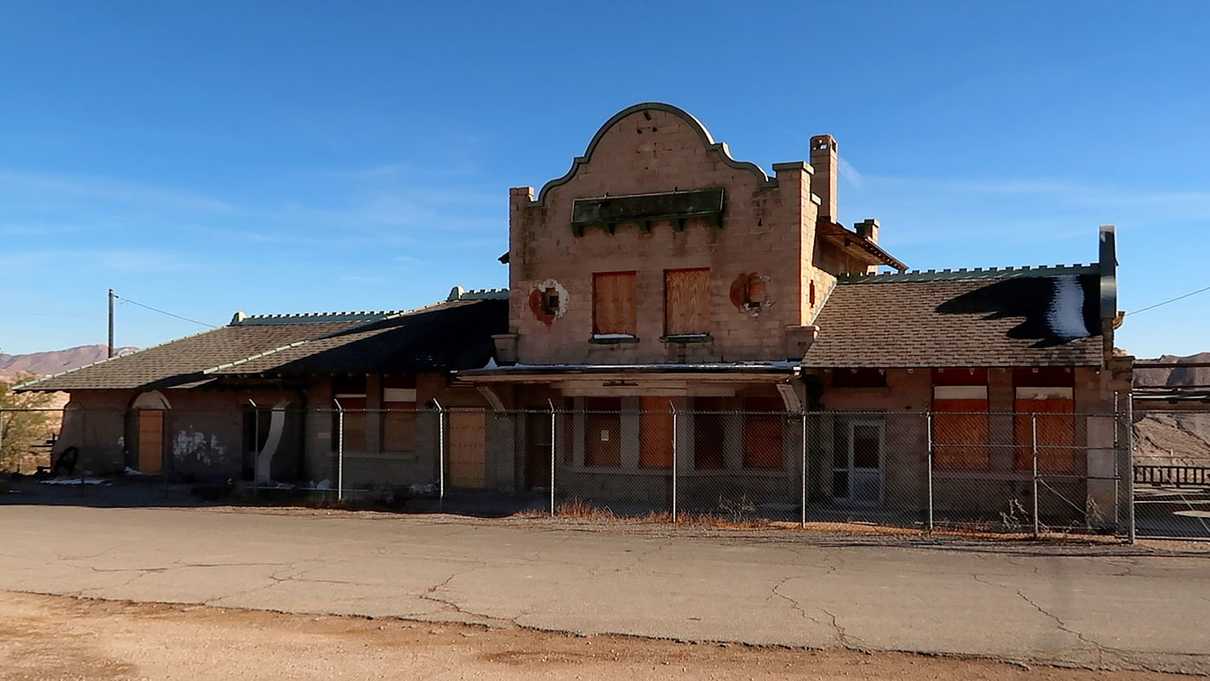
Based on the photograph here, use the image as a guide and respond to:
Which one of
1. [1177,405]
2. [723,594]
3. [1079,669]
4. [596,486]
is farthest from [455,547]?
[1177,405]

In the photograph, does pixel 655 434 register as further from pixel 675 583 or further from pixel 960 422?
pixel 675 583

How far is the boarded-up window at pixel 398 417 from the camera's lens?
84.5 feet

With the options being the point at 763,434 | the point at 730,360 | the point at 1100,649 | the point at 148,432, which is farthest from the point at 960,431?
the point at 148,432

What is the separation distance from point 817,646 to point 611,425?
13.6 m

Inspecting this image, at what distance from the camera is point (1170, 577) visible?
13180 millimetres

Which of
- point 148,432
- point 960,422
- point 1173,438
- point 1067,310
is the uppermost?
point 1067,310

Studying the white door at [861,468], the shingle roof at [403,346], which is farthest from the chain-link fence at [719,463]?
the shingle roof at [403,346]

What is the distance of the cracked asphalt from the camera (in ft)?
32.8

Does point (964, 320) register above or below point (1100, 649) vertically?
above

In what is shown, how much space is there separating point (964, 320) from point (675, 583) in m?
11.4

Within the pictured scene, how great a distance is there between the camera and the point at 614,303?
22.8 m

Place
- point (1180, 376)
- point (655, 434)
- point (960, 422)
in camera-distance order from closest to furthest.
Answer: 1. point (960, 422)
2. point (655, 434)
3. point (1180, 376)

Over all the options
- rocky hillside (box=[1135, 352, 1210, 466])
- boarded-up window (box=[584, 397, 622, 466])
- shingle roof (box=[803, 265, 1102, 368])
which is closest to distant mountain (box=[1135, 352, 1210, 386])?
rocky hillside (box=[1135, 352, 1210, 466])

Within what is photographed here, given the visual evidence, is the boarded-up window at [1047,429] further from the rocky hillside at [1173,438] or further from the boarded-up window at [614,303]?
the rocky hillside at [1173,438]
